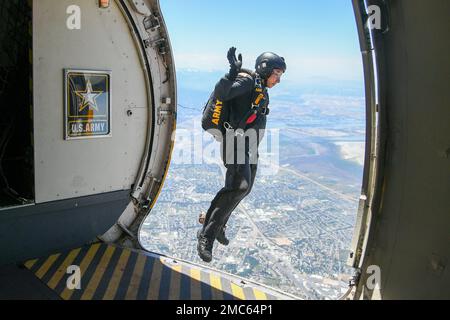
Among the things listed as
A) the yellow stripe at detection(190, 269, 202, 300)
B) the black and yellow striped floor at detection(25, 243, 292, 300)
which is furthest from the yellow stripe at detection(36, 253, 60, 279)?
Answer: the yellow stripe at detection(190, 269, 202, 300)

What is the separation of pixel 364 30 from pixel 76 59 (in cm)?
283

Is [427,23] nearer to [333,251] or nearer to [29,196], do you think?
[29,196]

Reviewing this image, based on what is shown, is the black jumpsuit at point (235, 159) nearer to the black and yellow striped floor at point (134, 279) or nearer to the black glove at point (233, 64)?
the black glove at point (233, 64)

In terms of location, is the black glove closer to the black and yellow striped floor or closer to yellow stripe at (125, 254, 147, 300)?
the black and yellow striped floor

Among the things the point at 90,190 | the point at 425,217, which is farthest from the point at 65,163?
the point at 425,217

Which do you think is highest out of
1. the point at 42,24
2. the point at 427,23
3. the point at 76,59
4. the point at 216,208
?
the point at 42,24

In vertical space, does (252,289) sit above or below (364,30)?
below

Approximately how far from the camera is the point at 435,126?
1.75 meters

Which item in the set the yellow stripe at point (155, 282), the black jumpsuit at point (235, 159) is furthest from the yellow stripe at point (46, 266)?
the black jumpsuit at point (235, 159)

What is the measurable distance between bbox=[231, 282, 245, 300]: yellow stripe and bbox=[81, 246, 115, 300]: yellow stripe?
112 centimetres

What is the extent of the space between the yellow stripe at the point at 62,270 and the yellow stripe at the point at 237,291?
144 centimetres

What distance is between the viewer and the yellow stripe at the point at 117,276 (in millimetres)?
3555

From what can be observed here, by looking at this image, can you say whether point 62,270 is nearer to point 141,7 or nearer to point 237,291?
point 237,291

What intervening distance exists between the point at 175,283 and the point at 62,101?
1.90 meters
